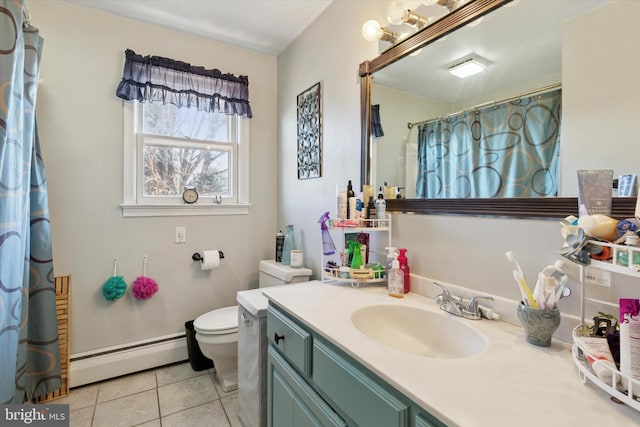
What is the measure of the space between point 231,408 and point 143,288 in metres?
0.99

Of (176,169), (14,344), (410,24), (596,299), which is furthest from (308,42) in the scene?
(14,344)

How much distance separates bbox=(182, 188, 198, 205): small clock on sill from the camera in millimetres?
2242

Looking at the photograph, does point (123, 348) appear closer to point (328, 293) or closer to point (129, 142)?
point (129, 142)

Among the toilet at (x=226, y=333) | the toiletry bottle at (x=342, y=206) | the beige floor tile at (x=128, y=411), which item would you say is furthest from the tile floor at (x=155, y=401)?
the toiletry bottle at (x=342, y=206)

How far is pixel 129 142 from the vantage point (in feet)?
6.81

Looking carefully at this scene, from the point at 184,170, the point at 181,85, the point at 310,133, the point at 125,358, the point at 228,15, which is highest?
the point at 228,15

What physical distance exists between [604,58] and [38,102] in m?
A: 2.72

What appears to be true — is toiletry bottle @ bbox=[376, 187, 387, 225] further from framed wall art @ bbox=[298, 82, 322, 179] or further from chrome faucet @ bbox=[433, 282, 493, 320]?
framed wall art @ bbox=[298, 82, 322, 179]

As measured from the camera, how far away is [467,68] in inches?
44.1

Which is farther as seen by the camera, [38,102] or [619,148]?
[38,102]

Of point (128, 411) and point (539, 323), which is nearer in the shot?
point (539, 323)

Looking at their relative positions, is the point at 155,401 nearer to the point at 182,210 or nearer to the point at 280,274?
the point at 280,274

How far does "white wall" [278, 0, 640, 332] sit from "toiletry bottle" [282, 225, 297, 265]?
0.27 feet

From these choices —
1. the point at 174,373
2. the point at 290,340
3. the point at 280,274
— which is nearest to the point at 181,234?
the point at 280,274
